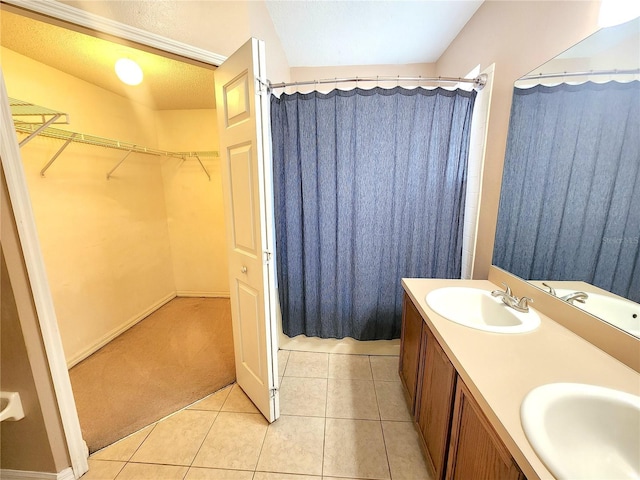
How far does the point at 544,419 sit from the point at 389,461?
0.96 meters

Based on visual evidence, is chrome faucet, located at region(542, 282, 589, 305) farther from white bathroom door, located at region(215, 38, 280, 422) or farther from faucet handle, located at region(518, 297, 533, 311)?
white bathroom door, located at region(215, 38, 280, 422)

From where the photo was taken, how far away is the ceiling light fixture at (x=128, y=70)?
159 cm

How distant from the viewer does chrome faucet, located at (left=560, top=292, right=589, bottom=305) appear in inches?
40.1

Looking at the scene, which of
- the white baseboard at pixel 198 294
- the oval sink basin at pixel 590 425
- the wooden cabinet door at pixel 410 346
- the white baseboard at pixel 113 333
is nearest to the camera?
the oval sink basin at pixel 590 425

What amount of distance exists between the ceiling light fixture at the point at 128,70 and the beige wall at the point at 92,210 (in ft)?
2.11

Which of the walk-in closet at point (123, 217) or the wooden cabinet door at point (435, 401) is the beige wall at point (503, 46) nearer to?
the wooden cabinet door at point (435, 401)

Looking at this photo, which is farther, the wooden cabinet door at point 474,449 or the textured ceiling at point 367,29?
the textured ceiling at point 367,29

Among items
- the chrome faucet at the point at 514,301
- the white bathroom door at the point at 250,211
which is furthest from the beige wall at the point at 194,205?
the chrome faucet at the point at 514,301

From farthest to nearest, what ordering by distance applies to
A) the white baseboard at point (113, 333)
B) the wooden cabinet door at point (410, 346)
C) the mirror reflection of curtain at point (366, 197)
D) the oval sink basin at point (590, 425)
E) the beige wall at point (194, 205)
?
the beige wall at point (194, 205), the white baseboard at point (113, 333), the mirror reflection of curtain at point (366, 197), the wooden cabinet door at point (410, 346), the oval sink basin at point (590, 425)

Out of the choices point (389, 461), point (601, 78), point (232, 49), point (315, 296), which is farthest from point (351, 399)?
point (232, 49)

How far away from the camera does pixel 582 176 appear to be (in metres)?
1.04

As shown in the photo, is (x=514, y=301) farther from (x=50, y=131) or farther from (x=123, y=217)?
(x=123, y=217)

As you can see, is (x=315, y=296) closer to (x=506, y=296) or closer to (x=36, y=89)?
(x=506, y=296)

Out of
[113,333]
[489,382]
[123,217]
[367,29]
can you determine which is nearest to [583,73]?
[489,382]
